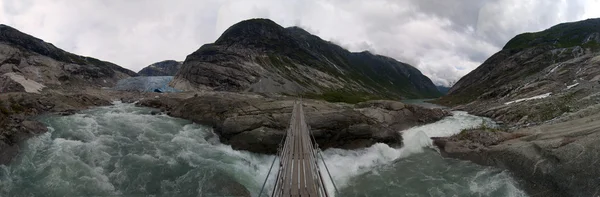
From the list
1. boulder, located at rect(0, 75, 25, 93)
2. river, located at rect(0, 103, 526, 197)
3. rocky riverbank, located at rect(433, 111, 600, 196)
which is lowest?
river, located at rect(0, 103, 526, 197)

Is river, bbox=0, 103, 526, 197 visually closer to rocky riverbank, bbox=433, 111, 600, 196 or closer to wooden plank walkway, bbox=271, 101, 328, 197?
rocky riverbank, bbox=433, 111, 600, 196

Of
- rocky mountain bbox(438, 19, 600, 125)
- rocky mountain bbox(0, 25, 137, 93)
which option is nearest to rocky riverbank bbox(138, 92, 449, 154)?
rocky mountain bbox(438, 19, 600, 125)

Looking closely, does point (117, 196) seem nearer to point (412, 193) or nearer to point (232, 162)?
point (232, 162)

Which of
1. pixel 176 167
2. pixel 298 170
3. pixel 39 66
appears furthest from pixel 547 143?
pixel 39 66

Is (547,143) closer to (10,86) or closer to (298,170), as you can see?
(298,170)

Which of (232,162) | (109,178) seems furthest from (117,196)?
(232,162)

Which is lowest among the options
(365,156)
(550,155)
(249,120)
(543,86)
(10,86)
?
(365,156)
